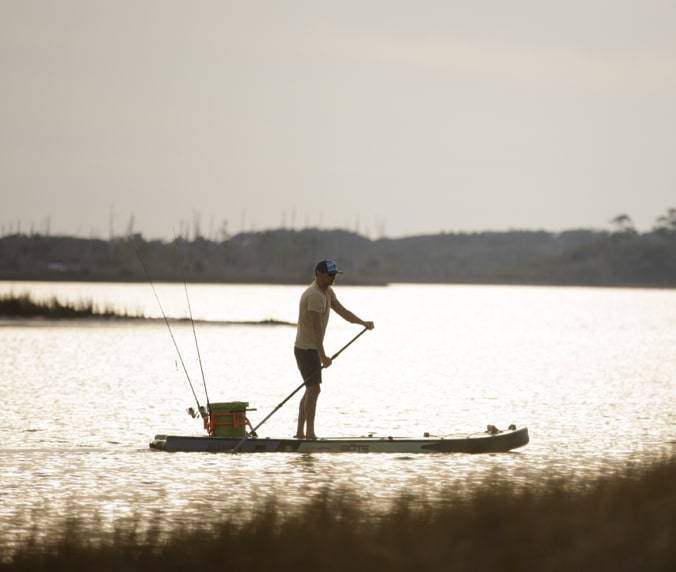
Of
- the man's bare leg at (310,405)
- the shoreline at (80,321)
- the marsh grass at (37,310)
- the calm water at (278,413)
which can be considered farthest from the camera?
the marsh grass at (37,310)

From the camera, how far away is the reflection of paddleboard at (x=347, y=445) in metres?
15.8

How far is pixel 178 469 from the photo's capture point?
15.2 meters

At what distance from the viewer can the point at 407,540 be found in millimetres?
9555

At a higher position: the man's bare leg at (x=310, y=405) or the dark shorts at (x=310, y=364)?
the dark shorts at (x=310, y=364)

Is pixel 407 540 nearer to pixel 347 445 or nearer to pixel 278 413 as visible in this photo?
pixel 347 445

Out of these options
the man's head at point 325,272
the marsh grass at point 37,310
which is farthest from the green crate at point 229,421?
the marsh grass at point 37,310

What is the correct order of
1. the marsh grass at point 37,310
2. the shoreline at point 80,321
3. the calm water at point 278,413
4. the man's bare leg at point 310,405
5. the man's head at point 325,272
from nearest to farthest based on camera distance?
1. the calm water at point 278,413
2. the man's head at point 325,272
3. the man's bare leg at point 310,405
4. the shoreline at point 80,321
5. the marsh grass at point 37,310

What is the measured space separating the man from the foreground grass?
4851 mm

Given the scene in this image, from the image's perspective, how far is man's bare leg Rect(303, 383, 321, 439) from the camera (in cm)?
1606

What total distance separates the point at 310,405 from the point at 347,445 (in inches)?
26.5

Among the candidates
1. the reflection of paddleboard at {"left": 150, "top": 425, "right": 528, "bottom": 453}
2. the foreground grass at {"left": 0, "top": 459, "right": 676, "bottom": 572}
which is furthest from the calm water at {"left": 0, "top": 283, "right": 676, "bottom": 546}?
the foreground grass at {"left": 0, "top": 459, "right": 676, "bottom": 572}

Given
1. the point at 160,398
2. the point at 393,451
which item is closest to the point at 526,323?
the point at 160,398

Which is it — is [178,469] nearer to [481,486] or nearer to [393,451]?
[393,451]

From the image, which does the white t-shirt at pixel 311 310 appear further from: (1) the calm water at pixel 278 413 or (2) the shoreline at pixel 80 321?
(2) the shoreline at pixel 80 321
